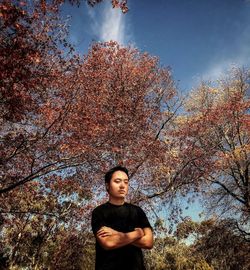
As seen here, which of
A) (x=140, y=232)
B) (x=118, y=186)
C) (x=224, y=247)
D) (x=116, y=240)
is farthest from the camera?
(x=224, y=247)

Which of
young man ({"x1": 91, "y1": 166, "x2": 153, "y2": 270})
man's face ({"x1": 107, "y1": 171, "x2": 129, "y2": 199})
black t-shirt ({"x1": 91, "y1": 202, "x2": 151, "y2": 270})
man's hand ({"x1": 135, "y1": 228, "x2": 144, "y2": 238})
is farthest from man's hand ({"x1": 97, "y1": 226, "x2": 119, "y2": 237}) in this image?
man's face ({"x1": 107, "y1": 171, "x2": 129, "y2": 199})

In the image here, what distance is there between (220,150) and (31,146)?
46.4 feet

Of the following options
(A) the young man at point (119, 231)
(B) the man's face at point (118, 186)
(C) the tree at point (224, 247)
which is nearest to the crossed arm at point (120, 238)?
(A) the young man at point (119, 231)

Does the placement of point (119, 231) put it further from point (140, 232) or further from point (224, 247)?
point (224, 247)

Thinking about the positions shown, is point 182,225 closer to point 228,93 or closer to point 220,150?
point 220,150

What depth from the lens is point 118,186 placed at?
364 cm

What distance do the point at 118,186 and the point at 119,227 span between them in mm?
454

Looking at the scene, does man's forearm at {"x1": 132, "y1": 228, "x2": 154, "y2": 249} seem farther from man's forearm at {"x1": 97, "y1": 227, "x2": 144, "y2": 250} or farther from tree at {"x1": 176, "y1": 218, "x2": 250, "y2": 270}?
tree at {"x1": 176, "y1": 218, "x2": 250, "y2": 270}

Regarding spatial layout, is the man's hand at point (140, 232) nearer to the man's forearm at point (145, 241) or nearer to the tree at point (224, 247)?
the man's forearm at point (145, 241)

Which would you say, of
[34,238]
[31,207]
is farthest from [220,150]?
[34,238]

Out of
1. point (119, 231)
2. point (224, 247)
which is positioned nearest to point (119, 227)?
point (119, 231)

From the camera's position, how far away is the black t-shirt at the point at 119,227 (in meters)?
3.15

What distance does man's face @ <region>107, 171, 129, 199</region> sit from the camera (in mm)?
3631

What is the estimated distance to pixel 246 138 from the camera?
22203mm
